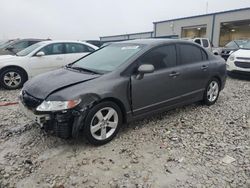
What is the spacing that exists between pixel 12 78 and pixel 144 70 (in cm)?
482

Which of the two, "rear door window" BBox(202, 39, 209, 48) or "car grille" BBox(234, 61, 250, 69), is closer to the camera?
"car grille" BBox(234, 61, 250, 69)

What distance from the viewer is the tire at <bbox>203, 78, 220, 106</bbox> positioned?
516cm

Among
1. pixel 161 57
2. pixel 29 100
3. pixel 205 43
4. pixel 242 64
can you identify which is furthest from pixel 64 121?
pixel 205 43

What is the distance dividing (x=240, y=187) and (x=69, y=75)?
2.73 metres

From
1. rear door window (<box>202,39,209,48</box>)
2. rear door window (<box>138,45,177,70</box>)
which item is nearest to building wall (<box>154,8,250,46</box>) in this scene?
rear door window (<box>202,39,209,48</box>)

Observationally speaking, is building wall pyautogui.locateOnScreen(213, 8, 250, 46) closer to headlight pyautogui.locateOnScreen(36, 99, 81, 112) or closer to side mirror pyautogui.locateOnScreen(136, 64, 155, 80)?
side mirror pyautogui.locateOnScreen(136, 64, 155, 80)

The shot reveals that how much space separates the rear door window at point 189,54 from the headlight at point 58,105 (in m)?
2.30

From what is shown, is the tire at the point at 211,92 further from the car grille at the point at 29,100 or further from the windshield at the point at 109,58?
the car grille at the point at 29,100

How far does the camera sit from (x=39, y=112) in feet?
10.5

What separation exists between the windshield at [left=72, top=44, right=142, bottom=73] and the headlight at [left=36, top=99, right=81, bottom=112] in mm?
822

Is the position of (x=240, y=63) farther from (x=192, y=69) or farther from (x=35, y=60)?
(x=35, y=60)

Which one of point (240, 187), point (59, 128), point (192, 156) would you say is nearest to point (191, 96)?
point (192, 156)


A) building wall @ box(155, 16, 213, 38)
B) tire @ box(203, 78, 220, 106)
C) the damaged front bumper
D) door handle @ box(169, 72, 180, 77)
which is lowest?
tire @ box(203, 78, 220, 106)

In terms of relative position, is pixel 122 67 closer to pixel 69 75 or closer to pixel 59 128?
pixel 69 75
